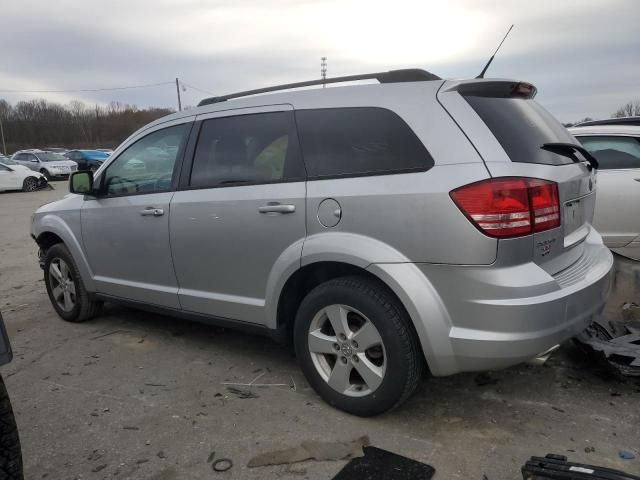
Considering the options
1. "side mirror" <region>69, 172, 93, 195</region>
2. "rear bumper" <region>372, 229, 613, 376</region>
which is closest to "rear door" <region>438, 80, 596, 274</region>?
"rear bumper" <region>372, 229, 613, 376</region>

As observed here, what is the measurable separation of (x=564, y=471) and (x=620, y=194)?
373cm

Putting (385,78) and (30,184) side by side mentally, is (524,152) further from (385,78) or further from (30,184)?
(30,184)

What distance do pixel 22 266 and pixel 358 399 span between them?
21.2ft

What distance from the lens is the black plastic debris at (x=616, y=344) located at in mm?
3109

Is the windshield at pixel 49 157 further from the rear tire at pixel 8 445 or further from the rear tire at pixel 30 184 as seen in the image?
the rear tire at pixel 8 445

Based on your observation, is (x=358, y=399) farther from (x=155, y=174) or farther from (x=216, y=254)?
(x=155, y=174)

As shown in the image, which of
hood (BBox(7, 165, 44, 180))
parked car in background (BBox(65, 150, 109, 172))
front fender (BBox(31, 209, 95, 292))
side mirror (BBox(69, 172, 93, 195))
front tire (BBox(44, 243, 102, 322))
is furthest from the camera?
parked car in background (BBox(65, 150, 109, 172))

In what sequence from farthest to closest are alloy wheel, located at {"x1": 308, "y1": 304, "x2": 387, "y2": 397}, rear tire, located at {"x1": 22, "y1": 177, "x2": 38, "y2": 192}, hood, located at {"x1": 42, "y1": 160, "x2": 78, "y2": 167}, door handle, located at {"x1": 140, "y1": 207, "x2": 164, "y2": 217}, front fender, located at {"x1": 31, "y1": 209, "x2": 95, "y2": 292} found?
1. hood, located at {"x1": 42, "y1": 160, "x2": 78, "y2": 167}
2. rear tire, located at {"x1": 22, "y1": 177, "x2": 38, "y2": 192}
3. front fender, located at {"x1": 31, "y1": 209, "x2": 95, "y2": 292}
4. door handle, located at {"x1": 140, "y1": 207, "x2": 164, "y2": 217}
5. alloy wheel, located at {"x1": 308, "y1": 304, "x2": 387, "y2": 397}

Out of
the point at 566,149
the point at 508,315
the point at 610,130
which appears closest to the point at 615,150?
the point at 610,130

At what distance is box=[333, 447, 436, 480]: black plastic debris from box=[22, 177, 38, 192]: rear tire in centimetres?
2218

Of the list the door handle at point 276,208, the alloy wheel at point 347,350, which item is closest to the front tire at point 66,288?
the door handle at point 276,208

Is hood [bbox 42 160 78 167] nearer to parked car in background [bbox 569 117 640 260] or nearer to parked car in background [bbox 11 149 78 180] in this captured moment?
parked car in background [bbox 11 149 78 180]

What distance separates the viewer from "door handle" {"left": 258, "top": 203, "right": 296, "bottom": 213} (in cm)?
301

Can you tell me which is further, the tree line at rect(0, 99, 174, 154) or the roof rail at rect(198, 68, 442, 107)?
the tree line at rect(0, 99, 174, 154)
